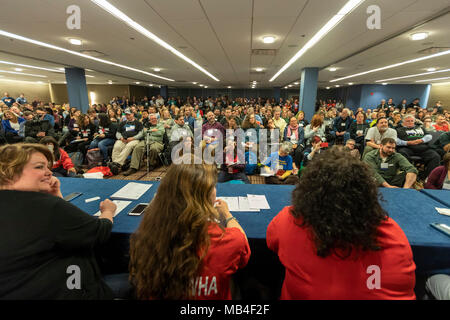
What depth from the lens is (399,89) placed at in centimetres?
1600

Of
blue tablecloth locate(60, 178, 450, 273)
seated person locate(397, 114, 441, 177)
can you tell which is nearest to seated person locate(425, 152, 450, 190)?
blue tablecloth locate(60, 178, 450, 273)

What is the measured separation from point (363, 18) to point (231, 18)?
6.97ft

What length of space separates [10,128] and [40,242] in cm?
737

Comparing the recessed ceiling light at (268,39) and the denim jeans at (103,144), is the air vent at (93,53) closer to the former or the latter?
the denim jeans at (103,144)

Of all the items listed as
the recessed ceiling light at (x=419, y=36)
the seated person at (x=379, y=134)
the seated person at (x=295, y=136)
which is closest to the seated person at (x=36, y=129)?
the seated person at (x=295, y=136)

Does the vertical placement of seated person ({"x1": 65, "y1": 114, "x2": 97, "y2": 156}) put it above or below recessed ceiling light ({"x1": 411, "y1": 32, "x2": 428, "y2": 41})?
below

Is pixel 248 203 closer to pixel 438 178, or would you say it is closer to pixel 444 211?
pixel 444 211

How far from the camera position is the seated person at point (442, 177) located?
7.93 ft

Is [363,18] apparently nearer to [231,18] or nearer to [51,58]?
[231,18]

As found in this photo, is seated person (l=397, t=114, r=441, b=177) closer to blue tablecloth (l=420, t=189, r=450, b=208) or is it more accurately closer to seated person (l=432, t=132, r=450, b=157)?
seated person (l=432, t=132, r=450, b=157)

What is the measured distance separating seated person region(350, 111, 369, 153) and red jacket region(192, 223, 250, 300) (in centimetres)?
536

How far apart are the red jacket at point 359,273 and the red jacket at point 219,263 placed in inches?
10.7

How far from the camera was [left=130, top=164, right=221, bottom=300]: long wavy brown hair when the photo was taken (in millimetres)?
871
